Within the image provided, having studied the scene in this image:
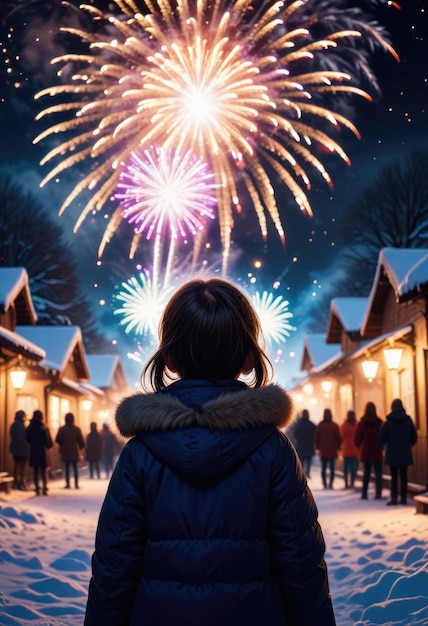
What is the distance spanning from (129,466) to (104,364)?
4007 centimetres

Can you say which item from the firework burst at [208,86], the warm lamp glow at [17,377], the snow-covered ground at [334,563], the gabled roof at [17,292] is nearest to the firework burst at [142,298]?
the gabled roof at [17,292]

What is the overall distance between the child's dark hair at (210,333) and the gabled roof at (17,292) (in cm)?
1312

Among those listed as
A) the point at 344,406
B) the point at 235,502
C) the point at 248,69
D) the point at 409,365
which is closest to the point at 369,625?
the point at 235,502

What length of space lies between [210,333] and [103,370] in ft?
129

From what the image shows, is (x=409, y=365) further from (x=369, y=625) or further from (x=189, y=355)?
(x=189, y=355)

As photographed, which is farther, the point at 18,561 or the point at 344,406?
the point at 344,406

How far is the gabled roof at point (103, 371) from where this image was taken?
39.6 metres

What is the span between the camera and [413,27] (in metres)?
33.4

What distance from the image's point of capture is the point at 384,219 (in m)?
38.0

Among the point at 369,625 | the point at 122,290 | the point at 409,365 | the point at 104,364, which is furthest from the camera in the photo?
the point at 104,364

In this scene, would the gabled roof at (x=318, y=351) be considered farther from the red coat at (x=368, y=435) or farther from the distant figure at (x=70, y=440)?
the red coat at (x=368, y=435)

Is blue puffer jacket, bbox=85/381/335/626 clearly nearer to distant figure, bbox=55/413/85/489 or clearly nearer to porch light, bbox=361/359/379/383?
porch light, bbox=361/359/379/383

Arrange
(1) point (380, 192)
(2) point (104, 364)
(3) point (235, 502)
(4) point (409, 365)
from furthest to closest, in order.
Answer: (2) point (104, 364) < (1) point (380, 192) < (4) point (409, 365) < (3) point (235, 502)

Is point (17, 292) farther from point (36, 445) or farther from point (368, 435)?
point (368, 435)
